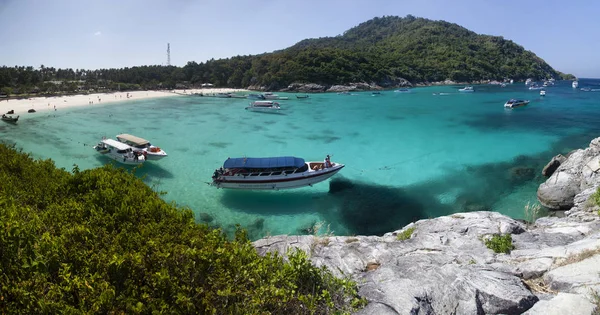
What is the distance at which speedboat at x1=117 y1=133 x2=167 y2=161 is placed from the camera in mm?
26522

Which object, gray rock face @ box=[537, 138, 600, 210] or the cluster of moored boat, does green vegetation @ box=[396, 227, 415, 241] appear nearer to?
gray rock face @ box=[537, 138, 600, 210]

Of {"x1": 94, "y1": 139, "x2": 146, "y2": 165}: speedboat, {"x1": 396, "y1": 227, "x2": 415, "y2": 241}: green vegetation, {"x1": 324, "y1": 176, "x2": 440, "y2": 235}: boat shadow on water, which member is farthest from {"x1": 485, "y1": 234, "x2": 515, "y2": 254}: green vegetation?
{"x1": 94, "y1": 139, "x2": 146, "y2": 165}: speedboat

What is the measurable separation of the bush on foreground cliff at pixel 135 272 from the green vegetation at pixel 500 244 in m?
6.13

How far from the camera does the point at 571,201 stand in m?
18.2

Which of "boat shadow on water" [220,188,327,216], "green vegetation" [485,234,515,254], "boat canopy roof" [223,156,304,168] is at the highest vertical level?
"boat canopy roof" [223,156,304,168]

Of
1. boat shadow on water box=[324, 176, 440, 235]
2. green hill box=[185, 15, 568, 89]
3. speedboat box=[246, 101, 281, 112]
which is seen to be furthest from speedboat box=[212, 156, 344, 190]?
green hill box=[185, 15, 568, 89]

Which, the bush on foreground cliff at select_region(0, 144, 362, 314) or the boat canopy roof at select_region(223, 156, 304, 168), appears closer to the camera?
the bush on foreground cliff at select_region(0, 144, 362, 314)

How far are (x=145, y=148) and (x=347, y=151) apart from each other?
764 inches

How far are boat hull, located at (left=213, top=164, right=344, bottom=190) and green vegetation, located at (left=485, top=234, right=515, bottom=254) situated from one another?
12.6m

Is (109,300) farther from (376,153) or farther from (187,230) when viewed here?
(376,153)

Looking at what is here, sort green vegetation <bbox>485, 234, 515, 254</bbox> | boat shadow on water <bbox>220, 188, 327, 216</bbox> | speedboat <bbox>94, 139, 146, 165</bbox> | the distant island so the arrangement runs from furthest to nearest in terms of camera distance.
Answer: the distant island → speedboat <bbox>94, 139, 146, 165</bbox> → boat shadow on water <bbox>220, 188, 327, 216</bbox> → green vegetation <bbox>485, 234, 515, 254</bbox>

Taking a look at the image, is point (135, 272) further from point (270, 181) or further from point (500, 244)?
point (270, 181)

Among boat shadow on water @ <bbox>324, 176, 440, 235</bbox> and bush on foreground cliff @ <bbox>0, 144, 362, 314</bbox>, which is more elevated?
bush on foreground cliff @ <bbox>0, 144, 362, 314</bbox>

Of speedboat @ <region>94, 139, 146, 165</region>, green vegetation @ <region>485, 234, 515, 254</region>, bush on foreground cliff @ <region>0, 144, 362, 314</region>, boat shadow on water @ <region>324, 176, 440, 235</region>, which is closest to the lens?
bush on foreground cliff @ <region>0, 144, 362, 314</region>
